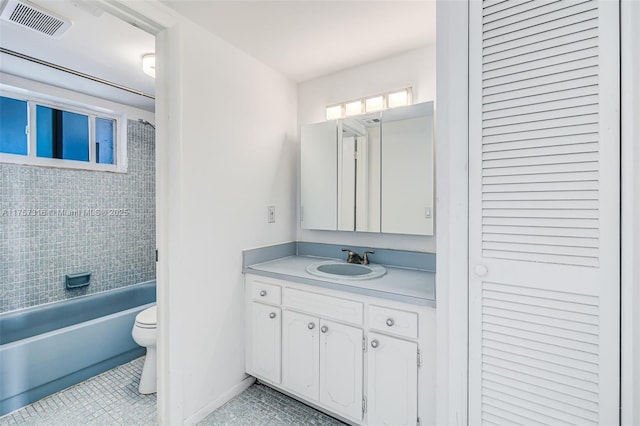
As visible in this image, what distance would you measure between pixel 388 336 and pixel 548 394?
0.60 metres

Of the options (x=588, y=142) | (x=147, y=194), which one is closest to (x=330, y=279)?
(x=588, y=142)

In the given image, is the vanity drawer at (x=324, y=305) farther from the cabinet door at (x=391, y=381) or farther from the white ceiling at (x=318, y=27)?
the white ceiling at (x=318, y=27)

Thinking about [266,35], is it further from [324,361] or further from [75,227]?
[75,227]

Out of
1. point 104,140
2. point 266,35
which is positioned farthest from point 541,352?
point 104,140

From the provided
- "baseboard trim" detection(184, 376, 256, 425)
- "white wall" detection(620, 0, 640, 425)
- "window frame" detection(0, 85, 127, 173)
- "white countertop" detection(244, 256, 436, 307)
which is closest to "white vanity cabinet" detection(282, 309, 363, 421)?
"white countertop" detection(244, 256, 436, 307)

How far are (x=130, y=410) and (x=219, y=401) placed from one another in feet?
1.70

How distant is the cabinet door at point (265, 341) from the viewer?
5.80ft

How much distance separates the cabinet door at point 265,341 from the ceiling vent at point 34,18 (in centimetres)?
187

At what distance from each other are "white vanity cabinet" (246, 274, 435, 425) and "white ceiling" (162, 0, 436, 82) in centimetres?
141

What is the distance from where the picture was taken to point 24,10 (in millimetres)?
1446

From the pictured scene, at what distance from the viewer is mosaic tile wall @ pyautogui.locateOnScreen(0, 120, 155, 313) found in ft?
7.46

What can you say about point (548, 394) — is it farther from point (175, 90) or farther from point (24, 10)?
point (24, 10)

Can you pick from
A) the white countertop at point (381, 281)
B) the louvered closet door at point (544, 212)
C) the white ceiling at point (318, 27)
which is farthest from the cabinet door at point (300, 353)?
the white ceiling at point (318, 27)

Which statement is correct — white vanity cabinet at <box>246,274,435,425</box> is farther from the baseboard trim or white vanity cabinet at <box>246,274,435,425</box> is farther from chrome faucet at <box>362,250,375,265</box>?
chrome faucet at <box>362,250,375,265</box>
